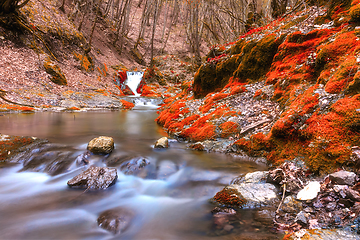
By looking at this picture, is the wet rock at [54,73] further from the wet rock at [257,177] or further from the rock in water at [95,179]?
the wet rock at [257,177]

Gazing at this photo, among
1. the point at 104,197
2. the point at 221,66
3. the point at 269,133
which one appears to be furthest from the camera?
the point at 221,66

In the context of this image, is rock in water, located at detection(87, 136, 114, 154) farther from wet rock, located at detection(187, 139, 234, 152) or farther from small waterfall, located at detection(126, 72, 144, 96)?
small waterfall, located at detection(126, 72, 144, 96)

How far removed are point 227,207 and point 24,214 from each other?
3.68 m

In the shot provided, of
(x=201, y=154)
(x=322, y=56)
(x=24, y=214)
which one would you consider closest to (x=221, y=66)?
(x=322, y=56)

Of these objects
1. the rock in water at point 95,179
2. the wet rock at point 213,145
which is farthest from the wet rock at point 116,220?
the wet rock at point 213,145

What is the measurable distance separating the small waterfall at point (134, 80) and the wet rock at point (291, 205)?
79.6 ft

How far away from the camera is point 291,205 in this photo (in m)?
2.80

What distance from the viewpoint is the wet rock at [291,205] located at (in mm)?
2720

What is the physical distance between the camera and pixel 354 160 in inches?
110

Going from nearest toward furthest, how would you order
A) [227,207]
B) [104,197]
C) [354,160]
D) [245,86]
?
1. [354,160]
2. [227,207]
3. [104,197]
4. [245,86]

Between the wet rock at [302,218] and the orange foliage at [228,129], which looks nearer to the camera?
the wet rock at [302,218]

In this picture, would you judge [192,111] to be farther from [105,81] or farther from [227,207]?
[105,81]

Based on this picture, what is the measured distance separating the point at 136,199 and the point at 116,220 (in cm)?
73

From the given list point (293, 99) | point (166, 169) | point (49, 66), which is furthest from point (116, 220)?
point (49, 66)
